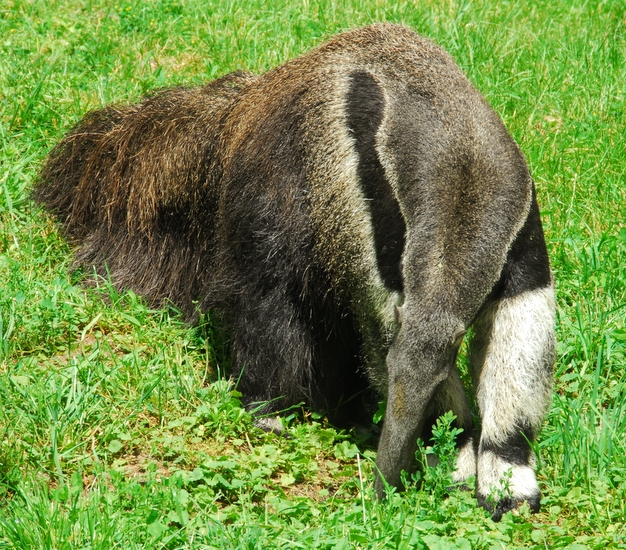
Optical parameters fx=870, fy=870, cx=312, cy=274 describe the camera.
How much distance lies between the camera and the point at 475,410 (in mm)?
5426

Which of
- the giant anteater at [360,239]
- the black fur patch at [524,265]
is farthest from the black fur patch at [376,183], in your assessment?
the black fur patch at [524,265]

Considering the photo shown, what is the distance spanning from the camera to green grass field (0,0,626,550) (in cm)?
425

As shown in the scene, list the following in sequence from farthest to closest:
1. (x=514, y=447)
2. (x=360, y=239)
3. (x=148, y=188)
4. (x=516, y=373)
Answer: (x=148, y=188) → (x=360, y=239) → (x=514, y=447) → (x=516, y=373)

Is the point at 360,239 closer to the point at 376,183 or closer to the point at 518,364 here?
the point at 376,183

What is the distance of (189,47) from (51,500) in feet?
19.4

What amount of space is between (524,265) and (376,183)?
2.84ft

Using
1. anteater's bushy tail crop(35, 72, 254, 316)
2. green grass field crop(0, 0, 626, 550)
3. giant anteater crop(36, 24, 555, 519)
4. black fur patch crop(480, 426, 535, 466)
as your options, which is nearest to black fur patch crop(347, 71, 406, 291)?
giant anteater crop(36, 24, 555, 519)

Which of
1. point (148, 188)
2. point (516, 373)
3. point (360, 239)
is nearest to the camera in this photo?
point (516, 373)

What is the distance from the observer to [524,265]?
4.39 m

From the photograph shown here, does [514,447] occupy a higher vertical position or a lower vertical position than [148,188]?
lower

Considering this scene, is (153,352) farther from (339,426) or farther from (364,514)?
(364,514)

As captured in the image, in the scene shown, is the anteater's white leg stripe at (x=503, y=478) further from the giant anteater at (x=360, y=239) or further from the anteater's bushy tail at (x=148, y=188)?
the anteater's bushy tail at (x=148, y=188)

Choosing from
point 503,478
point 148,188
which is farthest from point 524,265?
point 148,188

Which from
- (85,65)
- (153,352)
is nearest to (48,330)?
(153,352)
